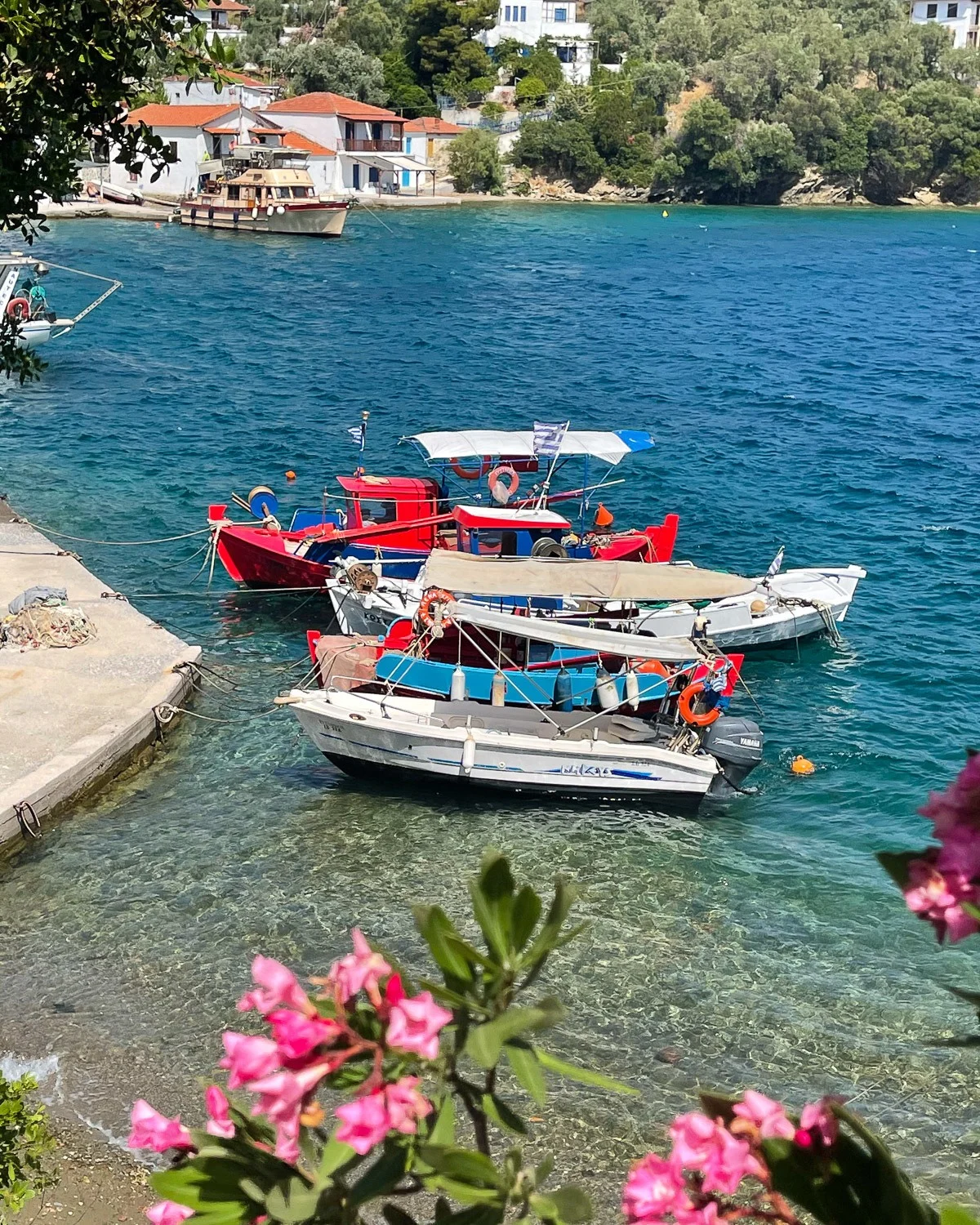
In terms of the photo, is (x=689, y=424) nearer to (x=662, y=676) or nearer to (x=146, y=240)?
(x=662, y=676)

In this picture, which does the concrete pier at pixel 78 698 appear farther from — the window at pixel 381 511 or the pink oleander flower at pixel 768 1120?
the pink oleander flower at pixel 768 1120

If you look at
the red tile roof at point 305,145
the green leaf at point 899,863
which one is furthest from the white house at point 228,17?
the green leaf at point 899,863

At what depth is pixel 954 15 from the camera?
14775 centimetres

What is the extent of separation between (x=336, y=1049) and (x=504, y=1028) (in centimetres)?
33

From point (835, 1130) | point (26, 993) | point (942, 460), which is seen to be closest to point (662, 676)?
point (26, 993)

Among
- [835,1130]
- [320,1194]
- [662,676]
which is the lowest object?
[662,676]

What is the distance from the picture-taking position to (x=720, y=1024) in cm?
1448

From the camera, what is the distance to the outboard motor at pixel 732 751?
1989cm

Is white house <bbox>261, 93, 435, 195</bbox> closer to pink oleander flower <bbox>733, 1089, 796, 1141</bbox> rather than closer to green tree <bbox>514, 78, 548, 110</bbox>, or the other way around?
green tree <bbox>514, 78, 548, 110</bbox>

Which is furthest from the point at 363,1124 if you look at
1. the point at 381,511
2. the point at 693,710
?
the point at 381,511

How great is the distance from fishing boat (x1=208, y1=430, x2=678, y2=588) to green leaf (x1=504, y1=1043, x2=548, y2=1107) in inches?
913

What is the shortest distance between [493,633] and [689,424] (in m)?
24.6

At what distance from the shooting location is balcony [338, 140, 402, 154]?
107000mm

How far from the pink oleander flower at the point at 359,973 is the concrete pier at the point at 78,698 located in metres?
15.5
